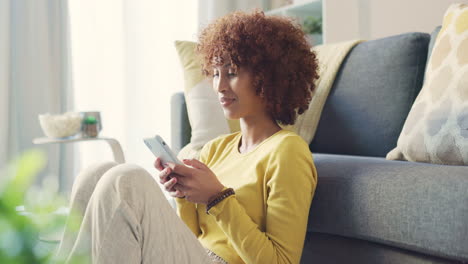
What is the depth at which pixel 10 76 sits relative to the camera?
2695 millimetres

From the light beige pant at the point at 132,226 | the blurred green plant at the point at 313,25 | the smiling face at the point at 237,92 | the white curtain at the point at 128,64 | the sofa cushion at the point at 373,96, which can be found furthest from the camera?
the blurred green plant at the point at 313,25

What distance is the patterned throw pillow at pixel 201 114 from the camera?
1865mm

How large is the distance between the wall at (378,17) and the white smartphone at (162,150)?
1769 millimetres

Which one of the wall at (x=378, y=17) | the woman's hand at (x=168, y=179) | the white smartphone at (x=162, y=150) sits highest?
the wall at (x=378, y=17)

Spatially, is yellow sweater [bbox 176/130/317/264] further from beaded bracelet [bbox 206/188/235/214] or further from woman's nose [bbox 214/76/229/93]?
woman's nose [bbox 214/76/229/93]

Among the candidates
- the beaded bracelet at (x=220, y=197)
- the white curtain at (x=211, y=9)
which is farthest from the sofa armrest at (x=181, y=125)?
the white curtain at (x=211, y=9)

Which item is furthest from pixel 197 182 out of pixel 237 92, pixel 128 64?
pixel 128 64

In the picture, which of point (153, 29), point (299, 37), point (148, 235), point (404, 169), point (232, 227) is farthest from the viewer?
→ point (153, 29)

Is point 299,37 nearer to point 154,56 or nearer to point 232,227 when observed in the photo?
point 232,227

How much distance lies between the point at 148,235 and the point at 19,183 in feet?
2.10

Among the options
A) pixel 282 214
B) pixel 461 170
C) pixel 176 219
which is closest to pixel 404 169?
pixel 461 170

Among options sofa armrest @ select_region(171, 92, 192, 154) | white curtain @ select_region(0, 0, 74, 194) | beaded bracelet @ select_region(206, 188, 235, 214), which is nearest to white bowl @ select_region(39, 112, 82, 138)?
sofa armrest @ select_region(171, 92, 192, 154)

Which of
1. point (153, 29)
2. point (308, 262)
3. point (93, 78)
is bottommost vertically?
point (308, 262)

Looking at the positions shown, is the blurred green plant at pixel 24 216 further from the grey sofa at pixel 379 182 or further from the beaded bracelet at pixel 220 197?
the grey sofa at pixel 379 182
